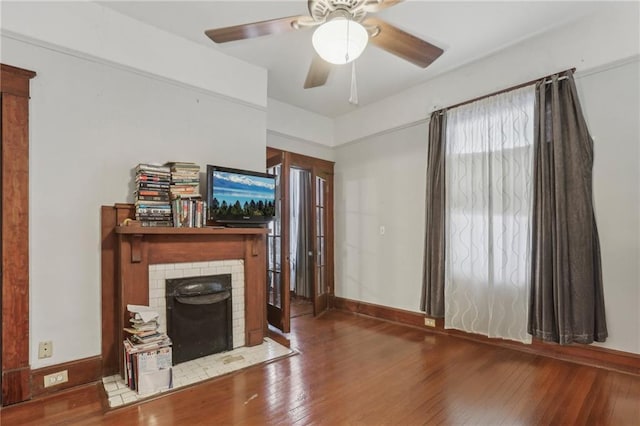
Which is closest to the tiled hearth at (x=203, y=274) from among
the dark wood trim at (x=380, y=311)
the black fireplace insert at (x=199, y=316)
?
the black fireplace insert at (x=199, y=316)

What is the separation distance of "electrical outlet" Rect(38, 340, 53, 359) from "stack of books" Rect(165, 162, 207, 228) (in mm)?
1220

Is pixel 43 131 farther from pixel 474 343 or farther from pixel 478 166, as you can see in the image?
pixel 474 343

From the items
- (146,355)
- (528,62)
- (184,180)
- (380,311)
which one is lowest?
(380,311)

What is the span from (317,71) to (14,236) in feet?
8.14

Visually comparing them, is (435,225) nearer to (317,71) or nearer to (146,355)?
(317,71)

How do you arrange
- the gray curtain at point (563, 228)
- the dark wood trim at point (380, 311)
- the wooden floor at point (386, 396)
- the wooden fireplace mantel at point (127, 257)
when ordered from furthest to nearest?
1. the dark wood trim at point (380, 311)
2. the gray curtain at point (563, 228)
3. the wooden fireplace mantel at point (127, 257)
4. the wooden floor at point (386, 396)

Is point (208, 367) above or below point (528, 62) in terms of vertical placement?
below

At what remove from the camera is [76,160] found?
2480mm

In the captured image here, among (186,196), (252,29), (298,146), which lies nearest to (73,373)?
(186,196)

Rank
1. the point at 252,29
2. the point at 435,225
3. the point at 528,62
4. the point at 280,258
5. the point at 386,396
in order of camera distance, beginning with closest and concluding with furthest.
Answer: the point at 252,29 → the point at 386,396 → the point at 528,62 → the point at 435,225 → the point at 280,258

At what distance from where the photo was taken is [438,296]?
140 inches

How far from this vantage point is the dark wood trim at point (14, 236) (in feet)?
7.11

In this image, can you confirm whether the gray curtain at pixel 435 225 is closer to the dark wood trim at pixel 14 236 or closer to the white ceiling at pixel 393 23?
the white ceiling at pixel 393 23

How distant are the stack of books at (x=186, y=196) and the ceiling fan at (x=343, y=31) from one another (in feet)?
3.98
